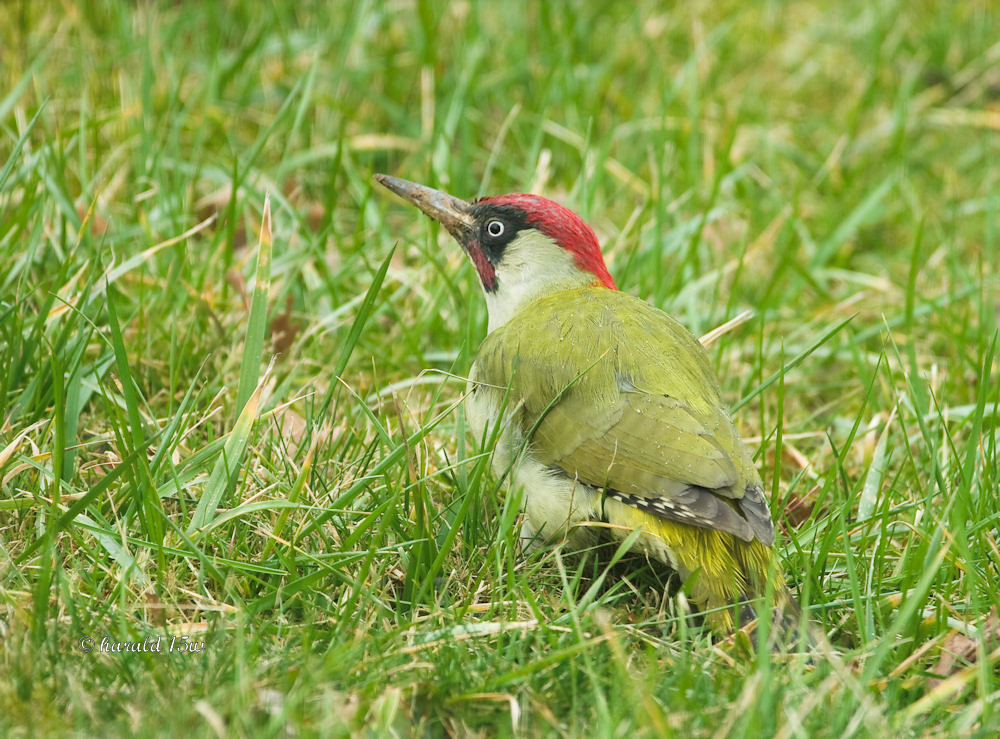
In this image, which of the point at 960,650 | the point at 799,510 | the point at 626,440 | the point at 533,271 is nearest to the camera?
the point at 960,650

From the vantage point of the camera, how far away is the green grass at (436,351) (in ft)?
7.23

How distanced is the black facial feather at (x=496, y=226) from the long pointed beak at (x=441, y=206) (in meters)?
0.04

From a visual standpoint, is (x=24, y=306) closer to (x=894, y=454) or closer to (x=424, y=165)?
(x=424, y=165)

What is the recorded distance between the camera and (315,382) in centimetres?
344

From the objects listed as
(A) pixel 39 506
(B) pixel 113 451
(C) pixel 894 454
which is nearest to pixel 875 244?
(C) pixel 894 454

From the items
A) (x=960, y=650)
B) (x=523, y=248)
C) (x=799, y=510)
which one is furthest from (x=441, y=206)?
(x=960, y=650)

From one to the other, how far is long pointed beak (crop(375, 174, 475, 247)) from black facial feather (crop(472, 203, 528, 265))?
4 centimetres

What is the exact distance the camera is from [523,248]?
3480 mm

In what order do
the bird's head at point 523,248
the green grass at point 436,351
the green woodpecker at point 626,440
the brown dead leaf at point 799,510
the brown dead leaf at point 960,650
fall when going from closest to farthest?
the green grass at point 436,351, the brown dead leaf at point 960,650, the green woodpecker at point 626,440, the brown dead leaf at point 799,510, the bird's head at point 523,248

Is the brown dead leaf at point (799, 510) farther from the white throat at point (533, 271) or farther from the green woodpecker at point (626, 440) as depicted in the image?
the white throat at point (533, 271)

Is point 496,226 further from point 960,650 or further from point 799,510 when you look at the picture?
point 960,650

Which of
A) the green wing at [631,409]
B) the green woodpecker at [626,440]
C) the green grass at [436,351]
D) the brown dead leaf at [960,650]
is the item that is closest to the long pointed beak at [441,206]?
the green grass at [436,351]

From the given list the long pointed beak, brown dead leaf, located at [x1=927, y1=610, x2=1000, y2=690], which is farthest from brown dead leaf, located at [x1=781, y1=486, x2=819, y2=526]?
the long pointed beak

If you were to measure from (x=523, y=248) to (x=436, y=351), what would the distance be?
0.49m
